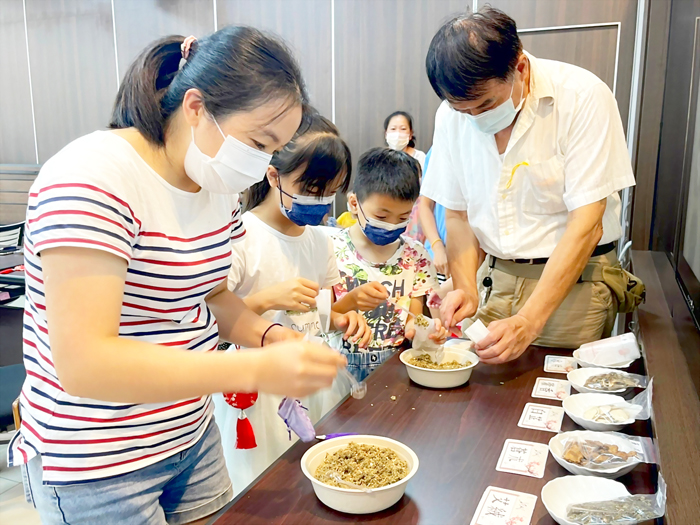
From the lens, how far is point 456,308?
1704mm

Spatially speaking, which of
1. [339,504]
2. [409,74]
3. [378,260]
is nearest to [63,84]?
[409,74]

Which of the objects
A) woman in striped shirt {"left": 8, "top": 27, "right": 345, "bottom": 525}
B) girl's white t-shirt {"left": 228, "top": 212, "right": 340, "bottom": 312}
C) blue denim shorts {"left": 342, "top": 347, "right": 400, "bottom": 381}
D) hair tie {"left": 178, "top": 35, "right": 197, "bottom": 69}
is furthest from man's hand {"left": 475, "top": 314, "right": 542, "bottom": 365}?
hair tie {"left": 178, "top": 35, "right": 197, "bottom": 69}

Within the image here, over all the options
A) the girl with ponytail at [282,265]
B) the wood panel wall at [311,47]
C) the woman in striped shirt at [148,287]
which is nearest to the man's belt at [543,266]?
the girl with ponytail at [282,265]

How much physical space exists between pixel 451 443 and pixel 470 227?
934 millimetres

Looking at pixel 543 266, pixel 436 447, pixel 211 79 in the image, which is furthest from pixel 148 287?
pixel 543 266

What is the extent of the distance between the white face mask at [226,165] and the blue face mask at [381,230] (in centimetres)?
88

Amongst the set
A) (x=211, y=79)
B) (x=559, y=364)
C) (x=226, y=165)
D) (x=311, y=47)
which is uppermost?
(x=311, y=47)

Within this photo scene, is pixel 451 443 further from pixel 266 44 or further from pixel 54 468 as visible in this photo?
pixel 266 44

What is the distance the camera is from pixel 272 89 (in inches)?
37.0

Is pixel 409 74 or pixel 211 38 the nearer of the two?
pixel 211 38

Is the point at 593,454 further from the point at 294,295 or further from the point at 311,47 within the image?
the point at 311,47

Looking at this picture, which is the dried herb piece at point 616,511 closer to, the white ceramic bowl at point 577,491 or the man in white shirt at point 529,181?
the white ceramic bowl at point 577,491

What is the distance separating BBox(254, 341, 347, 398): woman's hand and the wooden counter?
0.24m

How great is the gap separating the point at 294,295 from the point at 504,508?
71 centimetres
